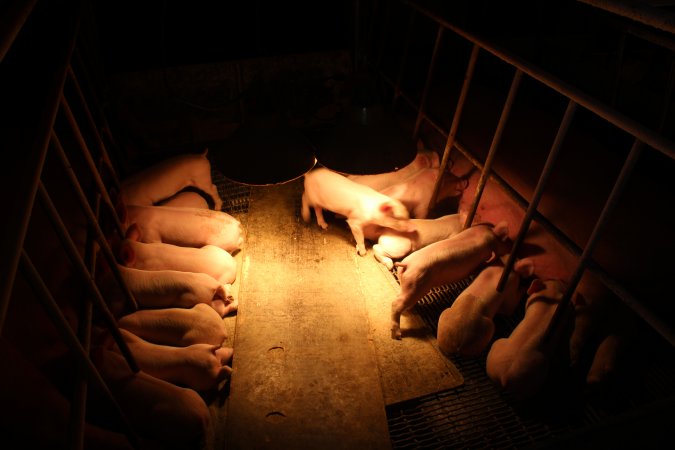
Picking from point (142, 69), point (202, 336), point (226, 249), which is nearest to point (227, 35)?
point (142, 69)

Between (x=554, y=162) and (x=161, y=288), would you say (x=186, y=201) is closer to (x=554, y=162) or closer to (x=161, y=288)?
(x=161, y=288)

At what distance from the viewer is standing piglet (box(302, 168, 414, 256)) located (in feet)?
12.3

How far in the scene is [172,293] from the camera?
3246mm

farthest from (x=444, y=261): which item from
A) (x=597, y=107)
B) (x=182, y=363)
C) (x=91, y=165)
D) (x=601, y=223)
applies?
(x=91, y=165)

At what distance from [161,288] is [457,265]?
7.46 ft

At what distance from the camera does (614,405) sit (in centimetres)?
284

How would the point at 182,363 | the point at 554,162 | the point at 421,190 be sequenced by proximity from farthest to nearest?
the point at 421,190
the point at 182,363
the point at 554,162

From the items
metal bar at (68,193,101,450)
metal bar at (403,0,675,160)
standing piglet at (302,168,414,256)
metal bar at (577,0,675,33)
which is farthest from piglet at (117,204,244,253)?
metal bar at (577,0,675,33)

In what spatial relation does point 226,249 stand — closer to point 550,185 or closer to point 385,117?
point 385,117

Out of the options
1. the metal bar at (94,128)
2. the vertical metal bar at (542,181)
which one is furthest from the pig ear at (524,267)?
the metal bar at (94,128)

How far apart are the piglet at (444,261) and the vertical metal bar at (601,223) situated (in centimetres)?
83

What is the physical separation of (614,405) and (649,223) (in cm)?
138

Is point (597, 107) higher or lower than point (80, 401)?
higher

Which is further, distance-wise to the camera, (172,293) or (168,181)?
(168,181)
